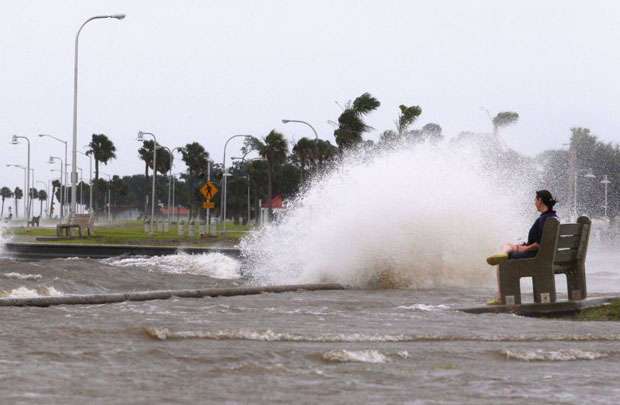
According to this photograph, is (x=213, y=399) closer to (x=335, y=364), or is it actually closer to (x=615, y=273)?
(x=335, y=364)

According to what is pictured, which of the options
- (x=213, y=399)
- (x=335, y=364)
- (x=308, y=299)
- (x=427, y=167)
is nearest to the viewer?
(x=213, y=399)

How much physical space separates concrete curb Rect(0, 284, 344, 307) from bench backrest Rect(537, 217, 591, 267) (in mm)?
3700

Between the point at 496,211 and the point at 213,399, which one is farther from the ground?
the point at 496,211

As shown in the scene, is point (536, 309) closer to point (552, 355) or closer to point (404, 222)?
point (552, 355)

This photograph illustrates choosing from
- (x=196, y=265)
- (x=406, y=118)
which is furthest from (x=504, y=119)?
(x=196, y=265)

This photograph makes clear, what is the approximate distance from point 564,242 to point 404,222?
5.05 m

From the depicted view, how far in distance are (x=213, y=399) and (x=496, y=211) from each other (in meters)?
13.1

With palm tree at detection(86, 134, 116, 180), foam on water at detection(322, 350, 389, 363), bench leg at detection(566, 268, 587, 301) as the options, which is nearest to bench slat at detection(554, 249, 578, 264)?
bench leg at detection(566, 268, 587, 301)

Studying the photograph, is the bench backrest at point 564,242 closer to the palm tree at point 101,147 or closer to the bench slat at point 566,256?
the bench slat at point 566,256

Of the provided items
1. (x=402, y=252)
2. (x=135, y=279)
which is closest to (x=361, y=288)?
(x=402, y=252)

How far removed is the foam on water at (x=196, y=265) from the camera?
23.9 meters

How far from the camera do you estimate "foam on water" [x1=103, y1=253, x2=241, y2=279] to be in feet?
78.4

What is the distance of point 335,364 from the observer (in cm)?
730

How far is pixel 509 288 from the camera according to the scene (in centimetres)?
1191
